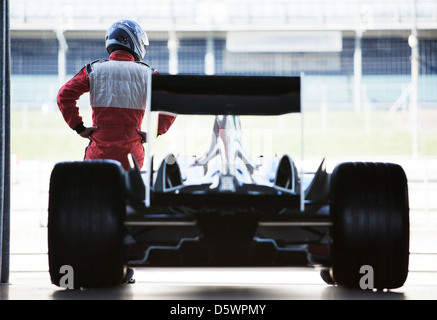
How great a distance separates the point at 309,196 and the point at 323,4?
69.4 feet

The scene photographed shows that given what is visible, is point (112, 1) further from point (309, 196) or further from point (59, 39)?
point (309, 196)

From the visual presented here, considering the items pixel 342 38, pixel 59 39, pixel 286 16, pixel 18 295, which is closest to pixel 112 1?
pixel 59 39

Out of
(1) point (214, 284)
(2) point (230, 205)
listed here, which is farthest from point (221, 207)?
(1) point (214, 284)

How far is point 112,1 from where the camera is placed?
22.7m

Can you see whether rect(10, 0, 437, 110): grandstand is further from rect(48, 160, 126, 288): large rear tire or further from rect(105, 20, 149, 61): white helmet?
rect(48, 160, 126, 288): large rear tire

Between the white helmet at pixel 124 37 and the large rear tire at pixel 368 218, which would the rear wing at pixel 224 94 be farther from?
the white helmet at pixel 124 37

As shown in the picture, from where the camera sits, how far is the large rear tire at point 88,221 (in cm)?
249

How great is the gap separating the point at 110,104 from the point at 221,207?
879mm

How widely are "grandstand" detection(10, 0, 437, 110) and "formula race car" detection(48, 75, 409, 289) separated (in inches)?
782

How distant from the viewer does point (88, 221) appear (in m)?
2.49

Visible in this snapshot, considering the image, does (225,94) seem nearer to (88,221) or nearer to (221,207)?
(221,207)

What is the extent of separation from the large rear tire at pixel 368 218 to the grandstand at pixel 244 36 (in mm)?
19854

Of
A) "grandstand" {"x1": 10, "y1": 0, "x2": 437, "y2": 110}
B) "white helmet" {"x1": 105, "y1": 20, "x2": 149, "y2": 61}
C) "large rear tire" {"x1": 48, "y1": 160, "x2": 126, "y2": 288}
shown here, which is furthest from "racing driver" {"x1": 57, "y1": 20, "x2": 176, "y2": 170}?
"grandstand" {"x1": 10, "y1": 0, "x2": 437, "y2": 110}

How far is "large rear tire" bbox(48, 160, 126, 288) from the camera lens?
2488mm
